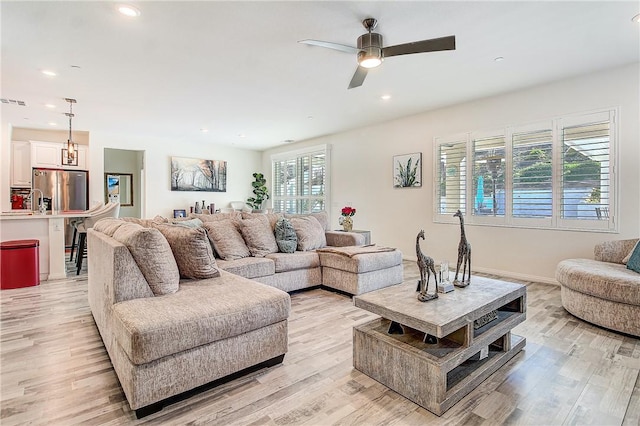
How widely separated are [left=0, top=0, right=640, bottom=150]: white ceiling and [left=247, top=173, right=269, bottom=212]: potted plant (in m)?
3.74

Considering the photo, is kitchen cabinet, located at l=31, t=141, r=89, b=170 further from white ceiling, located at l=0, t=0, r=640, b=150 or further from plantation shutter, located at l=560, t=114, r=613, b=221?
plantation shutter, located at l=560, t=114, r=613, b=221

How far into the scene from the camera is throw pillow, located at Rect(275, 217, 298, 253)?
395 centimetres

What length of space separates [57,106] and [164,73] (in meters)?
2.68

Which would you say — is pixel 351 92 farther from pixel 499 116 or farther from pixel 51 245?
pixel 51 245

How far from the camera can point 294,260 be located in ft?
12.3

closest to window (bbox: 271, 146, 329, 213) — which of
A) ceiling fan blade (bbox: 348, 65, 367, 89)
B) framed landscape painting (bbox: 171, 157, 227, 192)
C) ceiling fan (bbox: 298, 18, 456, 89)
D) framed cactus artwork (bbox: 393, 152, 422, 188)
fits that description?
framed landscape painting (bbox: 171, 157, 227, 192)

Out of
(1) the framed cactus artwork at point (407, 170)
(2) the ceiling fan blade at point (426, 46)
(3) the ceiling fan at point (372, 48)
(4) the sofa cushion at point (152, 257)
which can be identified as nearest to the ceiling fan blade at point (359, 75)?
(3) the ceiling fan at point (372, 48)

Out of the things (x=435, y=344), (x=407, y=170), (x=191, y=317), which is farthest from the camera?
(x=407, y=170)

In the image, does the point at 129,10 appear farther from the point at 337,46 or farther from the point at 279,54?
the point at 337,46

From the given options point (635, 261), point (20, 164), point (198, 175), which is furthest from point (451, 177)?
point (20, 164)

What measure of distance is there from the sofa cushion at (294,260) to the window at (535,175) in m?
2.56

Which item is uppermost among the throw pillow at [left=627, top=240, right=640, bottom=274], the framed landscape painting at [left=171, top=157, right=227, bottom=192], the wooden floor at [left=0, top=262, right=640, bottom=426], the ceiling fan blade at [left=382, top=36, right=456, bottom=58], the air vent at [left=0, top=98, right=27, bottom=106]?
the air vent at [left=0, top=98, right=27, bottom=106]

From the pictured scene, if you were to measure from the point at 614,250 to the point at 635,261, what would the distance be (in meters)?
0.48

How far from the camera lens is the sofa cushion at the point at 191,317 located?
1.61 metres
